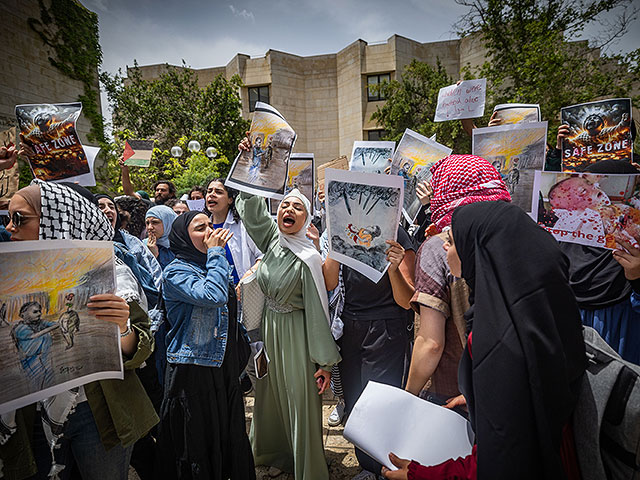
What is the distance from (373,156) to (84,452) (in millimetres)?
3713

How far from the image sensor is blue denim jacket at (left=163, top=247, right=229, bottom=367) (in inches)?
84.2

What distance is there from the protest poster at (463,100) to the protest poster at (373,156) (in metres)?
0.75

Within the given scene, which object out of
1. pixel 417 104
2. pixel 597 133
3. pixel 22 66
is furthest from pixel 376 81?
pixel 597 133

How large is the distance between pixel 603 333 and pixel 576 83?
9.65m

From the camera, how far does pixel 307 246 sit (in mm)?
Answer: 2600

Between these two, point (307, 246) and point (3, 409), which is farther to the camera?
point (307, 246)

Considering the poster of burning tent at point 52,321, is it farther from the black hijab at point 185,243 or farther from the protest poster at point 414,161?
the protest poster at point 414,161

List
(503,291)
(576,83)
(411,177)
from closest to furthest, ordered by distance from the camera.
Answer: (503,291), (411,177), (576,83)

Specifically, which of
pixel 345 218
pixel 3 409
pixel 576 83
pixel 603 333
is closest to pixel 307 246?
pixel 345 218

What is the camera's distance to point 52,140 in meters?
3.36

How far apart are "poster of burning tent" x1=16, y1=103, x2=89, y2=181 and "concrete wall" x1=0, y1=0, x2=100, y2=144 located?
9.13 m

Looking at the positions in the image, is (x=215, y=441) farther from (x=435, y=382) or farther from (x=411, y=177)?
(x=411, y=177)

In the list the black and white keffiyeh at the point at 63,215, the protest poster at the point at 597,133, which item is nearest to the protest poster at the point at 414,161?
the protest poster at the point at 597,133

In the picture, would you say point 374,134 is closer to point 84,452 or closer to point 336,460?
point 336,460
